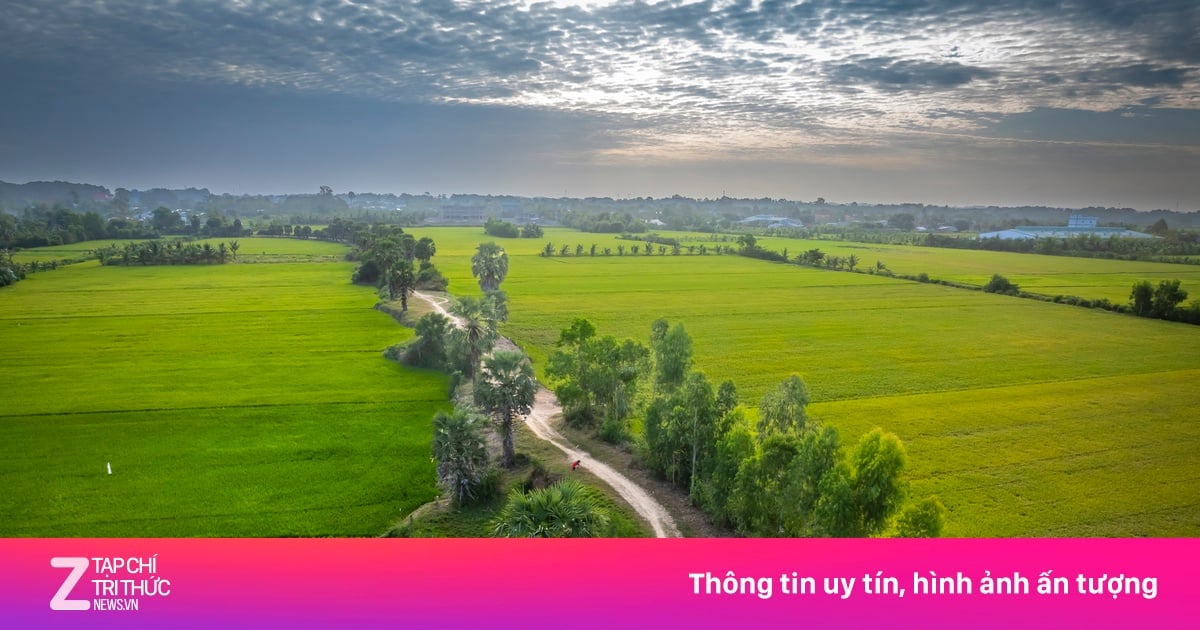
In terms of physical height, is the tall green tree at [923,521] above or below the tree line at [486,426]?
above

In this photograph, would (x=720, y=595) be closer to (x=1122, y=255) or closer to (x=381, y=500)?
(x=381, y=500)

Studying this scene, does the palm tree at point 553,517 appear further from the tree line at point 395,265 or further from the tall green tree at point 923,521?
the tree line at point 395,265

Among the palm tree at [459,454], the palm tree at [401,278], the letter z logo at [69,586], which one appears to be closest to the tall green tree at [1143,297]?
the palm tree at [459,454]

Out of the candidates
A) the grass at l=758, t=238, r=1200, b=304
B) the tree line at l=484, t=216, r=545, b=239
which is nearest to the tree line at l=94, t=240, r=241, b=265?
the tree line at l=484, t=216, r=545, b=239

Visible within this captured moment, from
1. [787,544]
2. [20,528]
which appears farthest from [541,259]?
[787,544]

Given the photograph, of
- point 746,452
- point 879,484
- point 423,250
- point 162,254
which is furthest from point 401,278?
point 879,484

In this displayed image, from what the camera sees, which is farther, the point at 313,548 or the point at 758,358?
the point at 758,358
